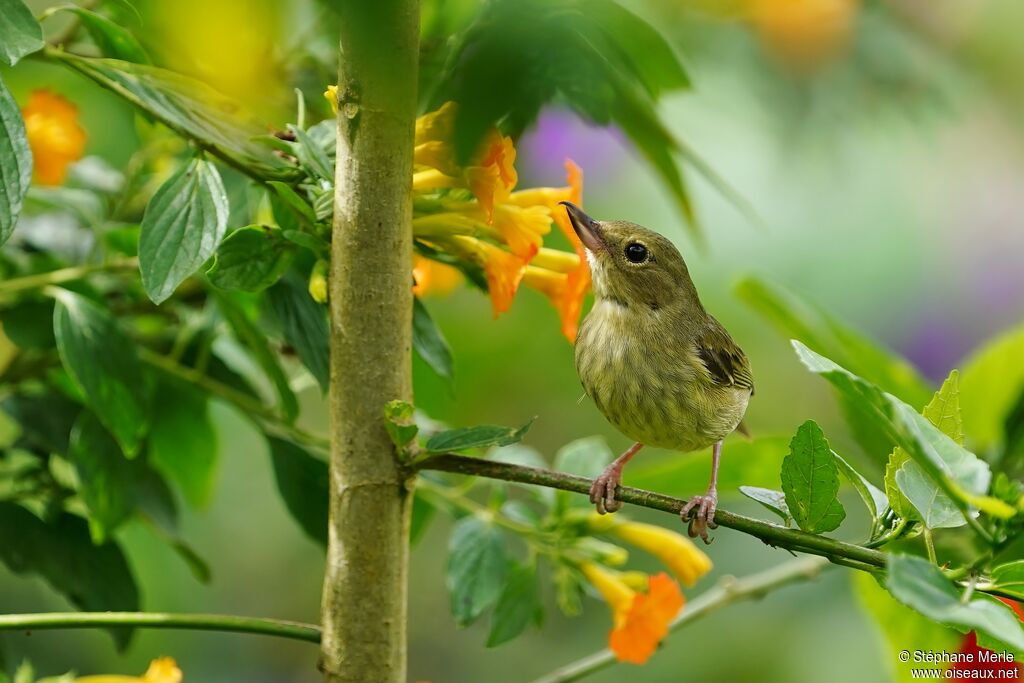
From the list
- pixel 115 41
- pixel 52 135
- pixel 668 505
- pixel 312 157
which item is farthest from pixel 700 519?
pixel 52 135

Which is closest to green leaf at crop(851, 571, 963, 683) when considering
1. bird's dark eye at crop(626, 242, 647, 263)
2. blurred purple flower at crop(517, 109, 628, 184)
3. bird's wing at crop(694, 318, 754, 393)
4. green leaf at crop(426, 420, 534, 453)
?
bird's wing at crop(694, 318, 754, 393)

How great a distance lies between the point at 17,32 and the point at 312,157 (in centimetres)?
29

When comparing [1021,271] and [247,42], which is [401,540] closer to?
[247,42]

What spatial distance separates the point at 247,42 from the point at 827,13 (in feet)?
5.36

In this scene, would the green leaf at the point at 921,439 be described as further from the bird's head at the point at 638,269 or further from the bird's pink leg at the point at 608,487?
the bird's head at the point at 638,269

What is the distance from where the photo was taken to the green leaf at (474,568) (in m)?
1.42

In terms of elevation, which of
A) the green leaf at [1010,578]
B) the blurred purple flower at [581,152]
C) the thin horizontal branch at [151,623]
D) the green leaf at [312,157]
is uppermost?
the blurred purple flower at [581,152]

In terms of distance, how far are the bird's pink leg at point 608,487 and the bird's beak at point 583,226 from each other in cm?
30

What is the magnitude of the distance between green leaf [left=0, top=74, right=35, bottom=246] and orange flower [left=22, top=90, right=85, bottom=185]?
66 centimetres

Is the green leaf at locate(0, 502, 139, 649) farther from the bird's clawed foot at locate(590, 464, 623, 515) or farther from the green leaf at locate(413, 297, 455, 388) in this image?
the bird's clawed foot at locate(590, 464, 623, 515)

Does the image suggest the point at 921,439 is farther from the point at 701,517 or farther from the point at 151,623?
the point at 151,623

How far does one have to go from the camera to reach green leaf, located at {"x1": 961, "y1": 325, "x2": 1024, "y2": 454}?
1.94 metres

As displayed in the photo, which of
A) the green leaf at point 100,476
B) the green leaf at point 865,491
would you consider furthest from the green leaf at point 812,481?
the green leaf at point 100,476

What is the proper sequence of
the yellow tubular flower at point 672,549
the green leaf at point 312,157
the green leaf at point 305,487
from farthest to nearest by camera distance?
the yellow tubular flower at point 672,549
the green leaf at point 305,487
the green leaf at point 312,157
